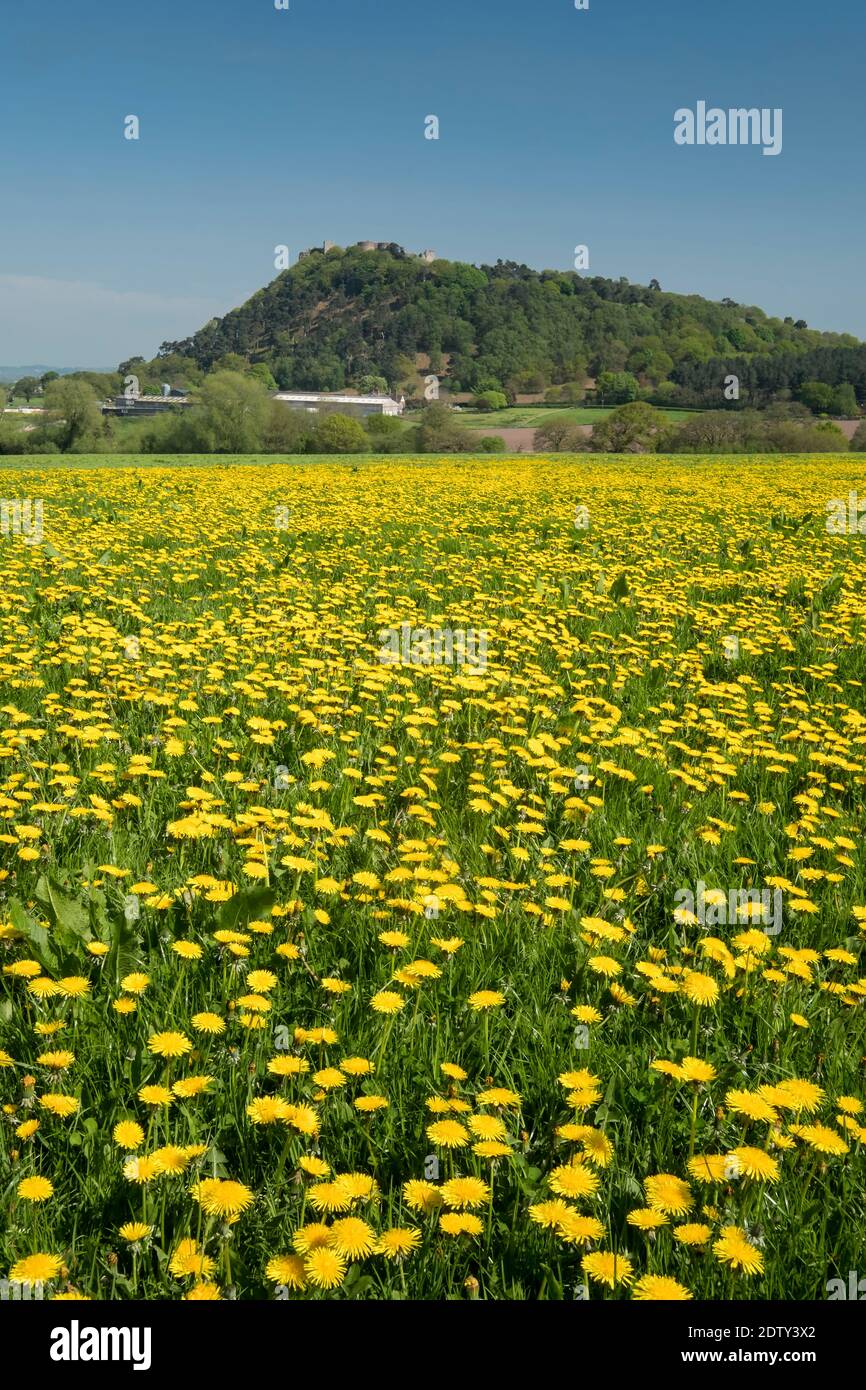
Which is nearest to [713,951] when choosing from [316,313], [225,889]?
[225,889]

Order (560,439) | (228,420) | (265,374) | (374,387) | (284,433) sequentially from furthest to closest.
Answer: (374,387)
(265,374)
(560,439)
(284,433)
(228,420)

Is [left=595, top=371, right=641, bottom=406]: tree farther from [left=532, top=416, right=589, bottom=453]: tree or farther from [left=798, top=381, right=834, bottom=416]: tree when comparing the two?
[left=532, top=416, right=589, bottom=453]: tree

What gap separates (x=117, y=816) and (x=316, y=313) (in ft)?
511

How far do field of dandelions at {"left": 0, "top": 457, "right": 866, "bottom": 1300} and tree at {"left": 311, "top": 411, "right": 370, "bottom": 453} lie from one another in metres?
47.1

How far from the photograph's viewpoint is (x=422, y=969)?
7.91 feet

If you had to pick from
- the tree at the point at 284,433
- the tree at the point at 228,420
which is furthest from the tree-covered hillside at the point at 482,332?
the tree at the point at 228,420

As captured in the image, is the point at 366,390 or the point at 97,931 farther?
the point at 366,390

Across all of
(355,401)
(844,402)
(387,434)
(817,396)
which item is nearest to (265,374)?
(355,401)

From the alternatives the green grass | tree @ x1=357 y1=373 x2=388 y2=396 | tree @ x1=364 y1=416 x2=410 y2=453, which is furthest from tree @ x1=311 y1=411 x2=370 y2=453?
tree @ x1=357 y1=373 x2=388 y2=396

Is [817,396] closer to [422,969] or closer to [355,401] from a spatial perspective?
[355,401]

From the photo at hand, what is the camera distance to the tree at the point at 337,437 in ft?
169

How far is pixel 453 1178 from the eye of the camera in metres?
1.88

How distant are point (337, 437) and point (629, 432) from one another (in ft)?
55.0
